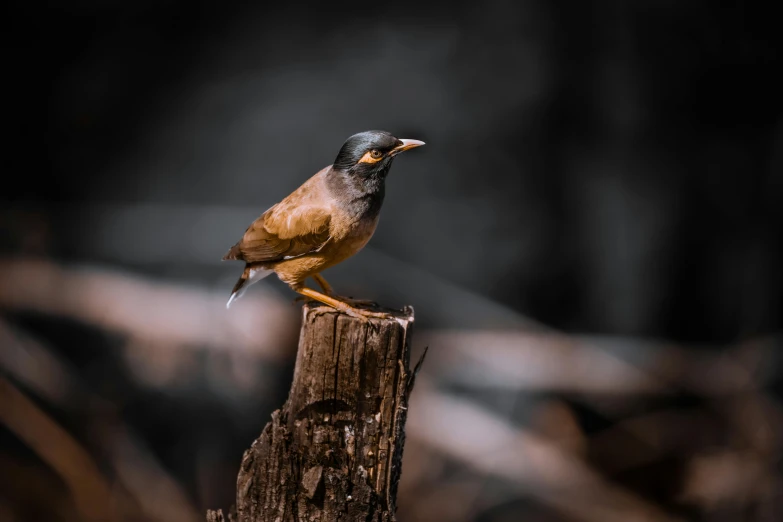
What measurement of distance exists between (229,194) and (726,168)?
8.43 ft

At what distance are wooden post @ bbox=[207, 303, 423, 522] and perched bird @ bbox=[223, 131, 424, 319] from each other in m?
0.16

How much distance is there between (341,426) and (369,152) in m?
0.90

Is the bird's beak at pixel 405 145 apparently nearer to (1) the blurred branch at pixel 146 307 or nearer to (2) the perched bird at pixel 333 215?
(2) the perched bird at pixel 333 215

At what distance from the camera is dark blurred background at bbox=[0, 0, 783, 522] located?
3.18m

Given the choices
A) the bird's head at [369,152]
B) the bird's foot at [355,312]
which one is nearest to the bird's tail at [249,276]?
the bird's foot at [355,312]

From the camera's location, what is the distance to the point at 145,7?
10.3 ft

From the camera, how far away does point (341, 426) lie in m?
1.99

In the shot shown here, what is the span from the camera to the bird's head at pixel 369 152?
2.19 m

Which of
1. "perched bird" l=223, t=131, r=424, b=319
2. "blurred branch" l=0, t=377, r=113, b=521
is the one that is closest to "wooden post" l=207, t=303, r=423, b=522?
"perched bird" l=223, t=131, r=424, b=319

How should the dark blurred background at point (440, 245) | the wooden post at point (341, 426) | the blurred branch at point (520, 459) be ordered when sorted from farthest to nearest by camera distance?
the blurred branch at point (520, 459), the dark blurred background at point (440, 245), the wooden post at point (341, 426)

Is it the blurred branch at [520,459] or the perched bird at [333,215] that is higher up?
the perched bird at [333,215]

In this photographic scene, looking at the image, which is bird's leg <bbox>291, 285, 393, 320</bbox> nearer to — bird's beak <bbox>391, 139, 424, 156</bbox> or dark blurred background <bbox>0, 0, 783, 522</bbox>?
bird's beak <bbox>391, 139, 424, 156</bbox>

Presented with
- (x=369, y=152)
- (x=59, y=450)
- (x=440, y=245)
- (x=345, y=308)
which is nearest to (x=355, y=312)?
(x=345, y=308)

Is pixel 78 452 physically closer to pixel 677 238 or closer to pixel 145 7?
pixel 145 7
